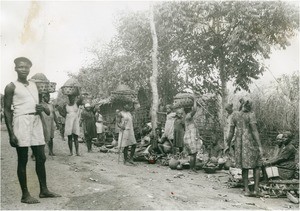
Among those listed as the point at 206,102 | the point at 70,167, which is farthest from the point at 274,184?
the point at 206,102

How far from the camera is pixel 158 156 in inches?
430

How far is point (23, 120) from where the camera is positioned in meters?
4.95

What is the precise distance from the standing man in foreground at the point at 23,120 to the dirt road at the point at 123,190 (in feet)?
1.56

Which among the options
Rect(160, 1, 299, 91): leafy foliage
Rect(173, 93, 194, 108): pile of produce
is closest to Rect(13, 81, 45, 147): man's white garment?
Rect(173, 93, 194, 108): pile of produce

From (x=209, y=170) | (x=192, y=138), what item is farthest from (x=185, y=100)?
(x=209, y=170)

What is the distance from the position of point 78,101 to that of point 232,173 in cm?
502

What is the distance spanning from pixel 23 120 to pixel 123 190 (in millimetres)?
2016

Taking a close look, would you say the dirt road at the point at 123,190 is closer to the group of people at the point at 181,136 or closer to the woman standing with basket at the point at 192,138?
the woman standing with basket at the point at 192,138

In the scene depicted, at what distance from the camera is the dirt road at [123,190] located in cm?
519

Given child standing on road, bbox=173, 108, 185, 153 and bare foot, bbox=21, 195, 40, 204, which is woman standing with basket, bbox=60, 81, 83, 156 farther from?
bare foot, bbox=21, 195, 40, 204

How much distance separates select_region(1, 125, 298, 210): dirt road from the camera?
17.0ft

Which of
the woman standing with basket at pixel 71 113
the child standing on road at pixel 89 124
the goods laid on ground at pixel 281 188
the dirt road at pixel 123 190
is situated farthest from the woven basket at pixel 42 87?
the child standing on road at pixel 89 124

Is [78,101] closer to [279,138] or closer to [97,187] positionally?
[97,187]

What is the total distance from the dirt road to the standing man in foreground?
477mm
